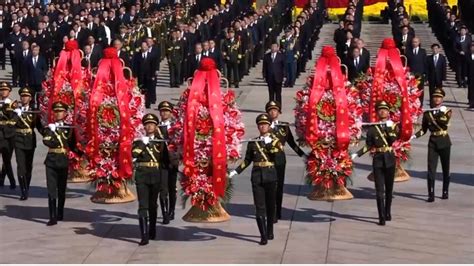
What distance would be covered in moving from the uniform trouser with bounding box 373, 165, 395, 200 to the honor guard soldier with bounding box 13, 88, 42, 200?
208 inches

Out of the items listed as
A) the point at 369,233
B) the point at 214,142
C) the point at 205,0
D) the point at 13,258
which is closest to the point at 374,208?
the point at 369,233

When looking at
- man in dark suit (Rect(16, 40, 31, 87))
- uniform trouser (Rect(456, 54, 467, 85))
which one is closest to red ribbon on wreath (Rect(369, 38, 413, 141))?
man in dark suit (Rect(16, 40, 31, 87))

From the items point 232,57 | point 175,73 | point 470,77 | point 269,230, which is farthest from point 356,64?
point 269,230

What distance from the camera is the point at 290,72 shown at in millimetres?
32688

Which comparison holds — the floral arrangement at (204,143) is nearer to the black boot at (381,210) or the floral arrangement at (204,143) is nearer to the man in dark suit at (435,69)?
the black boot at (381,210)

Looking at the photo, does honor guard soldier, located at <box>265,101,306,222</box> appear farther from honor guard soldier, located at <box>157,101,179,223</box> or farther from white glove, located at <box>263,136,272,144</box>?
honor guard soldier, located at <box>157,101,179,223</box>

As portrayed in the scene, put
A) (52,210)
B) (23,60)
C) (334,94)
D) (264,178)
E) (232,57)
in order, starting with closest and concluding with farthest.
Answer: (264,178) → (52,210) → (334,94) → (23,60) → (232,57)

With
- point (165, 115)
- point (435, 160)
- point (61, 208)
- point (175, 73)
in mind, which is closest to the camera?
point (165, 115)

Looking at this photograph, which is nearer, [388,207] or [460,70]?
[388,207]

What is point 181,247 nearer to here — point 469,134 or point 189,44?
point 469,134

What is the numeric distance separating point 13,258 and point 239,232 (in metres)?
3.00

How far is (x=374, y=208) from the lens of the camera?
19.0 metres

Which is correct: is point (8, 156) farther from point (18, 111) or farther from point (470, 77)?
point (470, 77)

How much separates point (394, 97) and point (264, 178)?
4.22 m
